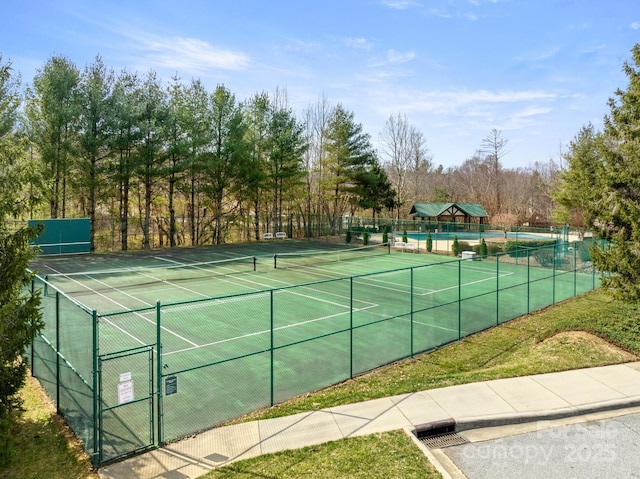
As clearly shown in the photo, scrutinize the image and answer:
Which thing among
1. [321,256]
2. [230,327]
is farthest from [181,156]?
[230,327]

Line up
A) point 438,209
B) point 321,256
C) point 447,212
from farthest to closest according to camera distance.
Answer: point 447,212 → point 438,209 → point 321,256

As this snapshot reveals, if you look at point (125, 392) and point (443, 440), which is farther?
point (443, 440)

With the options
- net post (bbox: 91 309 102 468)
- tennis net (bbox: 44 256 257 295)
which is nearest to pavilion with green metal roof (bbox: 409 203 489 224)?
tennis net (bbox: 44 256 257 295)

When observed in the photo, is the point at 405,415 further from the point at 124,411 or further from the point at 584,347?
the point at 584,347

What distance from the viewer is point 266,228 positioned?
43.1 m

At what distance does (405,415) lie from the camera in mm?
7555

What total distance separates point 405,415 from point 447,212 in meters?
48.3

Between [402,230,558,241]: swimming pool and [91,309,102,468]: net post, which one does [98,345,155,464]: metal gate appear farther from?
[402,230,558,241]: swimming pool

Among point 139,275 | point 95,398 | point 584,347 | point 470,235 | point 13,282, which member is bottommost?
point 584,347

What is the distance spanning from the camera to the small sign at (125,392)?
635cm

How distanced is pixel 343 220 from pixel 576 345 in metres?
34.5

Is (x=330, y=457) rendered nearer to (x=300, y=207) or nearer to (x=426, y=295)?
(x=426, y=295)

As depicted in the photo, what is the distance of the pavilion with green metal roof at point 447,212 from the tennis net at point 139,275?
29603 mm

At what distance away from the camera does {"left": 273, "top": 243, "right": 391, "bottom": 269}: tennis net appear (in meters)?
27.1
